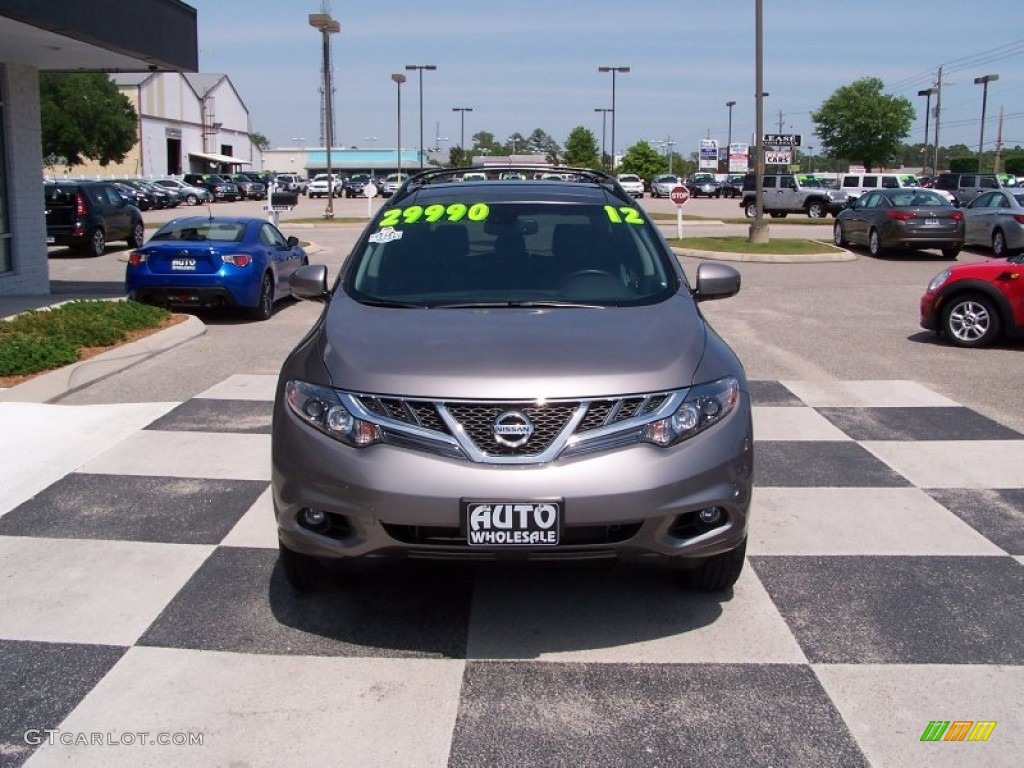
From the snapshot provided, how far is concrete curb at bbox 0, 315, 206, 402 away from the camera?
8.50 metres

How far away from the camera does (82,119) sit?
65750 mm

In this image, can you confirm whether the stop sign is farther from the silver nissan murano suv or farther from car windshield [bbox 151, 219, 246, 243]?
the silver nissan murano suv

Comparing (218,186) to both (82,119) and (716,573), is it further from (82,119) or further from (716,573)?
(716,573)

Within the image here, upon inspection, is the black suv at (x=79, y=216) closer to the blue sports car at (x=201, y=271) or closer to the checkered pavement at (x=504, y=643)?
the blue sports car at (x=201, y=271)

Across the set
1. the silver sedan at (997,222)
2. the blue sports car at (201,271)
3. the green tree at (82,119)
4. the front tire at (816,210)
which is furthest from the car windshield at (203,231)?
the green tree at (82,119)

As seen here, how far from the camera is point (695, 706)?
3709 millimetres

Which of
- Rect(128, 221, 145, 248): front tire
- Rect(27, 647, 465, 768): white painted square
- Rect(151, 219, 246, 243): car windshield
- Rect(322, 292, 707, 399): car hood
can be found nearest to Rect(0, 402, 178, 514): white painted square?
Rect(27, 647, 465, 768): white painted square

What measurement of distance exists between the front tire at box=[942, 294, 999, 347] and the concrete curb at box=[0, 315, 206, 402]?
8.36 meters

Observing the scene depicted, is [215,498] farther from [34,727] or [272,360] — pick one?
[272,360]

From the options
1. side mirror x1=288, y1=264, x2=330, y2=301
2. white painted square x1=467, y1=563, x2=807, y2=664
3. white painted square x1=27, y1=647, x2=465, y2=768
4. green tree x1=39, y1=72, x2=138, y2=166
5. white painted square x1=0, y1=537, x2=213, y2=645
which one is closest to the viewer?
white painted square x1=27, y1=647, x2=465, y2=768

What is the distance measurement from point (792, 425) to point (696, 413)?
4.13 m

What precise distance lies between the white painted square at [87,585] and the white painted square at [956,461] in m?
4.35

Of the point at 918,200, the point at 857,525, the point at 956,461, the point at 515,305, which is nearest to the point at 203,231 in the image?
the point at 515,305

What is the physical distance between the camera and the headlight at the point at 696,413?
394 centimetres
